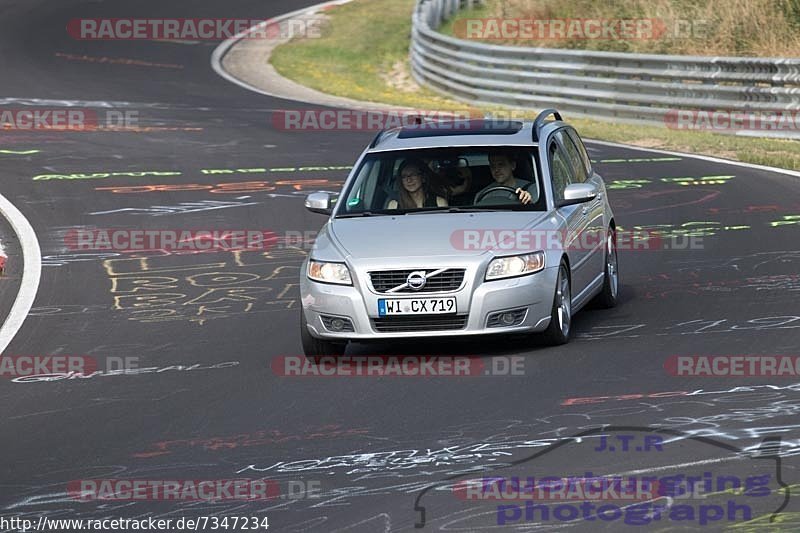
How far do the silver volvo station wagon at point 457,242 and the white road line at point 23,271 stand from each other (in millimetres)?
2867

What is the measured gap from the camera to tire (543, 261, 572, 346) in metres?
11.0

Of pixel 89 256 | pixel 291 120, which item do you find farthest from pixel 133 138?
pixel 89 256

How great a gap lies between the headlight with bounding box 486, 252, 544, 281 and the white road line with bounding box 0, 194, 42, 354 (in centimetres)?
387

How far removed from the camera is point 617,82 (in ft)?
91.5

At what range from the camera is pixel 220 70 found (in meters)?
36.9

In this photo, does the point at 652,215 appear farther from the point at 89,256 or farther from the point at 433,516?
the point at 433,516

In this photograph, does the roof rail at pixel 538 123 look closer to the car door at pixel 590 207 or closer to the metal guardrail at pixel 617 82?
the car door at pixel 590 207

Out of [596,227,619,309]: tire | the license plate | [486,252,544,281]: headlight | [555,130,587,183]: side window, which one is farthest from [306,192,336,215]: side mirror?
[596,227,619,309]: tire

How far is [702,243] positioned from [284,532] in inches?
381

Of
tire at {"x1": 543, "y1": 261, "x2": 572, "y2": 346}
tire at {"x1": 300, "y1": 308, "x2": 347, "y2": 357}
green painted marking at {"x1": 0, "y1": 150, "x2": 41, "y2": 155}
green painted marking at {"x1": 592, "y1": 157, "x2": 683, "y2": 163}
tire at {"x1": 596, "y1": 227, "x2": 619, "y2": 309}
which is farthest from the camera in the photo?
green painted marking at {"x1": 0, "y1": 150, "x2": 41, "y2": 155}

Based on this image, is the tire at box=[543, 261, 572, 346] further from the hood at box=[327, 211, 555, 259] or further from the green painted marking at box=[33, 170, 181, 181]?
the green painted marking at box=[33, 170, 181, 181]

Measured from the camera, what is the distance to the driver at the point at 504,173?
12000mm

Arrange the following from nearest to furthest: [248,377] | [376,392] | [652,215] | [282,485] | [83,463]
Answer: [282,485] < [83,463] < [376,392] < [248,377] < [652,215]

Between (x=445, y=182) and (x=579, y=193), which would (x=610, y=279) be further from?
(x=445, y=182)
